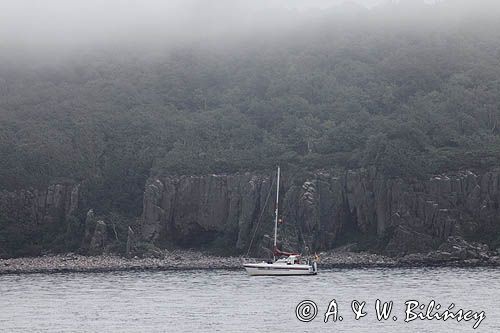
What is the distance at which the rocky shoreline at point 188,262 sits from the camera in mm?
90500

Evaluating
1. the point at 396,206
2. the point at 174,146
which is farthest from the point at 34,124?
the point at 396,206

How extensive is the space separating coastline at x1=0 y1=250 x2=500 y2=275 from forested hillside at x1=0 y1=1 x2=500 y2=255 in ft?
34.0

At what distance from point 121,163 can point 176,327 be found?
224 feet

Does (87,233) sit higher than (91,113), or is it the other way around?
(91,113)

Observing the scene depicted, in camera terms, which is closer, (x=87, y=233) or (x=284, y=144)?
(x=87, y=233)

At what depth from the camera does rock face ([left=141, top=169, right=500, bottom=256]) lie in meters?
96.1

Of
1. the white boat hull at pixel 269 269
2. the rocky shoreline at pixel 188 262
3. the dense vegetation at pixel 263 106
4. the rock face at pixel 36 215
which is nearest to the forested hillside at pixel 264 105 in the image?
the dense vegetation at pixel 263 106

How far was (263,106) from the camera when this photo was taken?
12925 cm

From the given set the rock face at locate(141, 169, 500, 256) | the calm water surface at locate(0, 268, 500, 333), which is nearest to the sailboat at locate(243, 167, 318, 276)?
the calm water surface at locate(0, 268, 500, 333)

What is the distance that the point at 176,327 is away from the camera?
167 ft

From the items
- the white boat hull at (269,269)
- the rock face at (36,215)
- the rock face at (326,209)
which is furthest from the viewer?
the rock face at (36,215)

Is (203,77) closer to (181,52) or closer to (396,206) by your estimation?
(181,52)

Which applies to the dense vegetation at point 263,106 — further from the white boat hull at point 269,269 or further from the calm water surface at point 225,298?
the calm water surface at point 225,298

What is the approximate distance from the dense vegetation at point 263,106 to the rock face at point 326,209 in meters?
2.63
